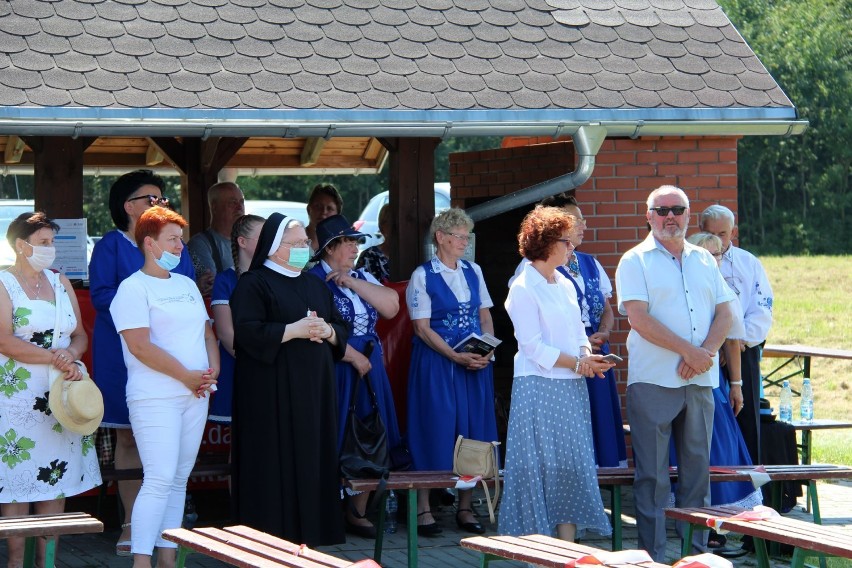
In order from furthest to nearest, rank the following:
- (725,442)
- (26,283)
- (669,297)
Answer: (725,442) → (669,297) → (26,283)

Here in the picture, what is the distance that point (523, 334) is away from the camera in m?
6.47

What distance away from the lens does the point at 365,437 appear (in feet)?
23.5

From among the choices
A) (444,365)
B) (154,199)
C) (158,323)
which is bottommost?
(444,365)

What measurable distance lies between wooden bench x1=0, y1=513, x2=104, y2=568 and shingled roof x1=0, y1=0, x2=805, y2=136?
2172 mm

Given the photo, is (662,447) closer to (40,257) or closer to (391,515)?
(391,515)

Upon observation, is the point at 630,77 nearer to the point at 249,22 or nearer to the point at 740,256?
the point at 740,256

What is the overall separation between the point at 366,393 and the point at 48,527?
2398mm

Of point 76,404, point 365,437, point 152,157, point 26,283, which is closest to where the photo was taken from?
point 76,404

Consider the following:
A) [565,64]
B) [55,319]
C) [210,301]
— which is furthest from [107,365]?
[565,64]

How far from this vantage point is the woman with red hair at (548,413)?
6445 mm

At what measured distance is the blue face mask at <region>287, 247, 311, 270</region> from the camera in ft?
21.0

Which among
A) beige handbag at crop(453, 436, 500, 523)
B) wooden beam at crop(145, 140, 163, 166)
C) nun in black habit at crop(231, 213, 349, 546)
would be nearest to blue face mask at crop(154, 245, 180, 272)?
nun in black habit at crop(231, 213, 349, 546)

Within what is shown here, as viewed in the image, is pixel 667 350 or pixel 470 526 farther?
pixel 470 526

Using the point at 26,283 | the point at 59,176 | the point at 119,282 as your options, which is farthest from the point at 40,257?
the point at 59,176
